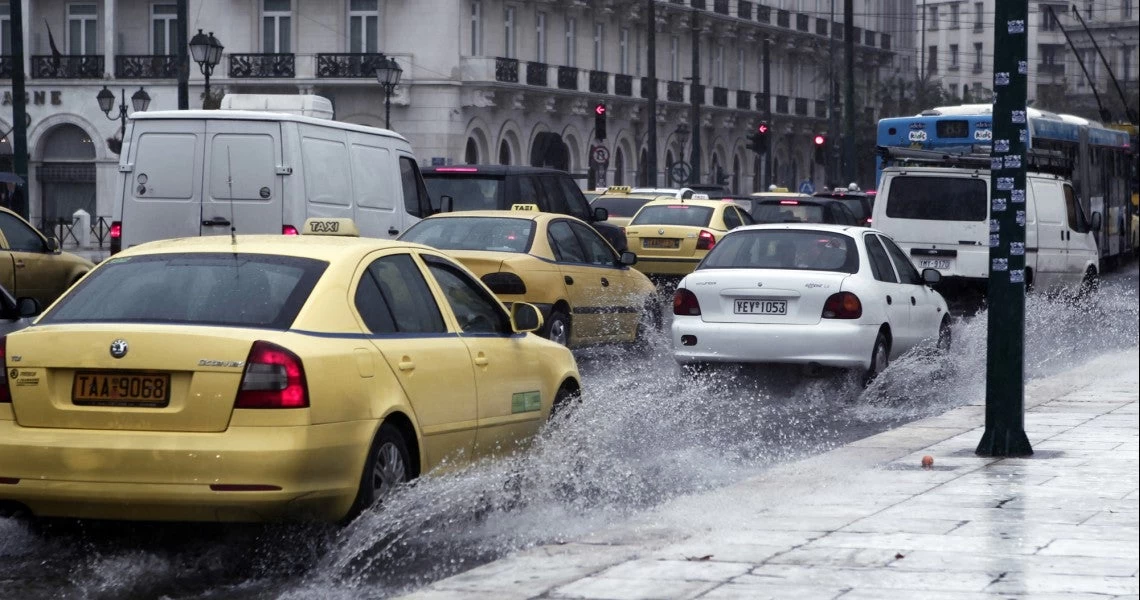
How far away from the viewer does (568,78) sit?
6066 centimetres

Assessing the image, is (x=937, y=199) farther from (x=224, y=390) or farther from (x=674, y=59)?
(x=674, y=59)

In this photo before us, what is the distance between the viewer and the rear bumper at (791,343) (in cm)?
1450

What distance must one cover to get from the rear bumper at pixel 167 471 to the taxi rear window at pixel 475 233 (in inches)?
375

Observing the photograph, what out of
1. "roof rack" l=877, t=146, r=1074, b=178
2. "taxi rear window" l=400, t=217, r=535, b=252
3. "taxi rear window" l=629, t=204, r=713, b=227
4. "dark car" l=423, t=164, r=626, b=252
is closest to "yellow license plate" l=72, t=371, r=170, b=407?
"taxi rear window" l=400, t=217, r=535, b=252

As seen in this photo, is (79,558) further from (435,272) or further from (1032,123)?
(1032,123)

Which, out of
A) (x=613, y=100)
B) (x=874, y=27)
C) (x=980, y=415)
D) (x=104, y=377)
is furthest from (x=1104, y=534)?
(x=874, y=27)

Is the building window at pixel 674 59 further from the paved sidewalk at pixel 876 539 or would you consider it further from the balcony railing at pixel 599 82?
the paved sidewalk at pixel 876 539

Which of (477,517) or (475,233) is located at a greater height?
(475,233)

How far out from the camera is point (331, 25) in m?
55.6

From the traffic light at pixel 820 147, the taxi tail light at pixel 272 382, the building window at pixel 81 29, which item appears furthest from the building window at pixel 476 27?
the taxi tail light at pixel 272 382

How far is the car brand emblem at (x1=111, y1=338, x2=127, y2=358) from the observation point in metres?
7.18

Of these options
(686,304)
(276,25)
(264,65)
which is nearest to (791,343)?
(686,304)

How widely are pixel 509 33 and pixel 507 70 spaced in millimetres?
2655

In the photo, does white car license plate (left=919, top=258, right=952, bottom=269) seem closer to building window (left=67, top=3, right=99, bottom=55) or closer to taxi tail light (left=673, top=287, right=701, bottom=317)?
taxi tail light (left=673, top=287, right=701, bottom=317)
